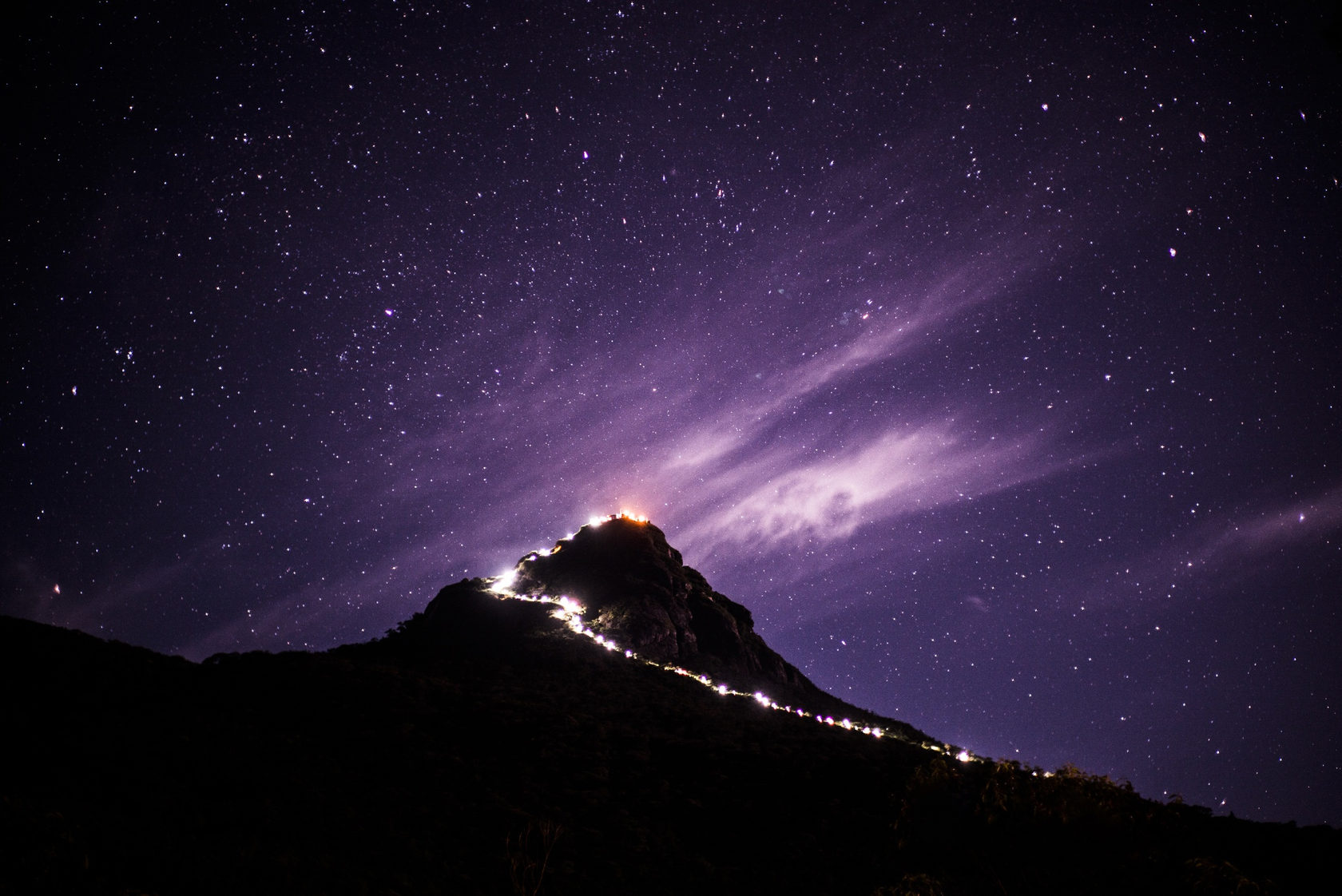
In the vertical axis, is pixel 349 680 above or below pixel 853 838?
above

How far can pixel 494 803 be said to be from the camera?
9.52 m

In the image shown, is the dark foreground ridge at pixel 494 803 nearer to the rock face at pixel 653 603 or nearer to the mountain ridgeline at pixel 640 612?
the mountain ridgeline at pixel 640 612

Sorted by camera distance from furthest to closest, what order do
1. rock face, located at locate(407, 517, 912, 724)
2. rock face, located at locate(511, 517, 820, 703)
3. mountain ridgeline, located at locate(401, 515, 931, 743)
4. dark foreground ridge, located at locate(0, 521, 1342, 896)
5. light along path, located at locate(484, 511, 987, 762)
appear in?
rock face, located at locate(511, 517, 820, 703), mountain ridgeline, located at locate(401, 515, 931, 743), rock face, located at locate(407, 517, 912, 724), light along path, located at locate(484, 511, 987, 762), dark foreground ridge, located at locate(0, 521, 1342, 896)

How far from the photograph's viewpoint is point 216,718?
10.5 m

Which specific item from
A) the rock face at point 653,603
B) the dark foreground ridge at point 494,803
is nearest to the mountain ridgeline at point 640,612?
the rock face at point 653,603

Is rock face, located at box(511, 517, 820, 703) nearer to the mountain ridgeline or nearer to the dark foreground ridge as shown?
the mountain ridgeline

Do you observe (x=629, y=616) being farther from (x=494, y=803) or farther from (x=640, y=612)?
(x=494, y=803)

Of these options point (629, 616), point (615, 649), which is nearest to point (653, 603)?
point (629, 616)

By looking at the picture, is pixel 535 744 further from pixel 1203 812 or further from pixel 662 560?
pixel 662 560

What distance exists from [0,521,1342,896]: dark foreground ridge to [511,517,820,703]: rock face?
34.2ft

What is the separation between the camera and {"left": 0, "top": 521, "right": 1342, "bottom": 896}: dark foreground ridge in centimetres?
654

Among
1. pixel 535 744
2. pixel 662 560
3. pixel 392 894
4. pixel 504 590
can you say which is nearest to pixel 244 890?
pixel 392 894

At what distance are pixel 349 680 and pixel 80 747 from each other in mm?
6272

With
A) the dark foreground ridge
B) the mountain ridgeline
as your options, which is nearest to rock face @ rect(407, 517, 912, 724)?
the mountain ridgeline
